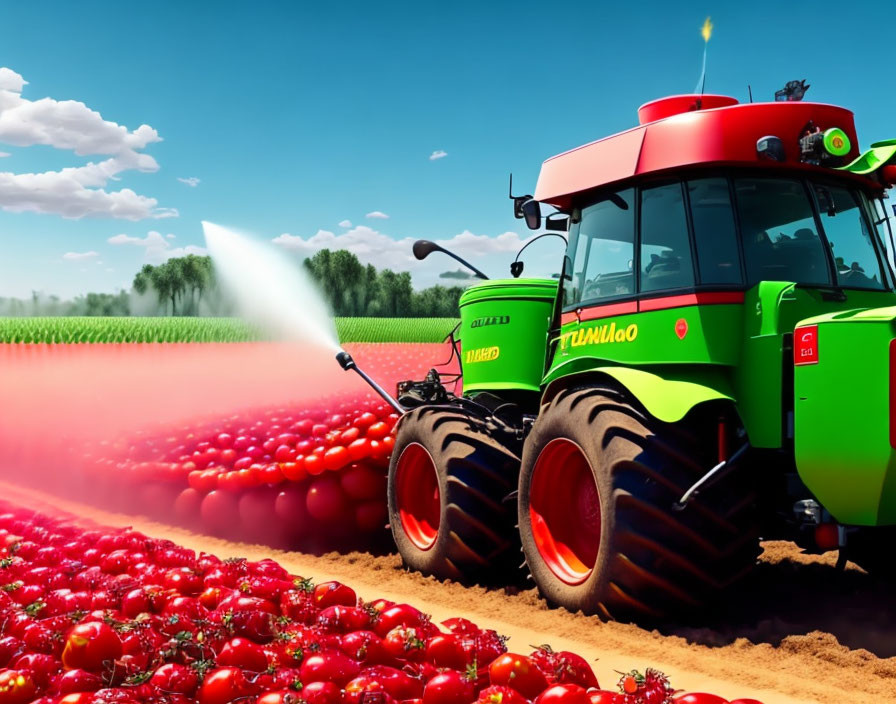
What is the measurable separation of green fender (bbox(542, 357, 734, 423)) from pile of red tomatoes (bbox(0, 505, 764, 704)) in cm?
134

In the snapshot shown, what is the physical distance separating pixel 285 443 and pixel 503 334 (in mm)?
2675

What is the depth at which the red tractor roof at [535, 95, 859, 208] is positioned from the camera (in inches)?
174

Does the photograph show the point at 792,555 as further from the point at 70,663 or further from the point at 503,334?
the point at 70,663

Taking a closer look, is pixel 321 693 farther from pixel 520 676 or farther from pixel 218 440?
pixel 218 440

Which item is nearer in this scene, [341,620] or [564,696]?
[564,696]

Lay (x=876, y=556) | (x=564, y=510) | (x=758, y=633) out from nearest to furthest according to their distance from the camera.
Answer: (x=758, y=633)
(x=564, y=510)
(x=876, y=556)

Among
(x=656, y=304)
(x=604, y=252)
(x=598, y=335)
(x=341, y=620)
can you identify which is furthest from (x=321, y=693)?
(x=604, y=252)

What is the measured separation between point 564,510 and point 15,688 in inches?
113

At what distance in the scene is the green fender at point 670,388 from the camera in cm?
407

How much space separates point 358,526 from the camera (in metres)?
7.13

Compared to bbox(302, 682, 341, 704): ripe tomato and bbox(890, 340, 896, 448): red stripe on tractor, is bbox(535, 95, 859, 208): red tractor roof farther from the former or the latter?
bbox(302, 682, 341, 704): ripe tomato

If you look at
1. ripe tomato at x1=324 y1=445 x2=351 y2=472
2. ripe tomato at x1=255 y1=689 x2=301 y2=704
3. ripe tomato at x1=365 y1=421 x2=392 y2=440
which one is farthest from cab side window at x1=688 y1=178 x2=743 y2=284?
ripe tomato at x1=324 y1=445 x2=351 y2=472

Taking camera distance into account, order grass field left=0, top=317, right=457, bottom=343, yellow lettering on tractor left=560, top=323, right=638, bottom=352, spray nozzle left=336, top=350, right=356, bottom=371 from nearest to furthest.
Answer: yellow lettering on tractor left=560, top=323, right=638, bottom=352
spray nozzle left=336, top=350, right=356, bottom=371
grass field left=0, top=317, right=457, bottom=343

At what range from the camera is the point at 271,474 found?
24.3 feet
